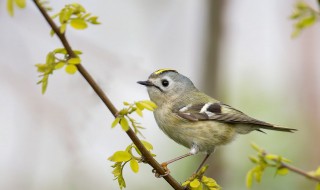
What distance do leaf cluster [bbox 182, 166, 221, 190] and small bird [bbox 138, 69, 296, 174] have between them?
0.99 m

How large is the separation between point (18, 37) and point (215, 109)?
4.45 ft

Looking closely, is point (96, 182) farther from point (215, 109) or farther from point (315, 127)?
point (315, 127)

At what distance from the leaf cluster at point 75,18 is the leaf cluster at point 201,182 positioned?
635mm

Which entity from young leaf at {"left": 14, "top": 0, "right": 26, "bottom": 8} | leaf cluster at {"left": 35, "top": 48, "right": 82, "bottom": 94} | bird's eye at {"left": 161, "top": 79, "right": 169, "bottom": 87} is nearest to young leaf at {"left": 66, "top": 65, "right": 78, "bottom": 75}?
leaf cluster at {"left": 35, "top": 48, "right": 82, "bottom": 94}

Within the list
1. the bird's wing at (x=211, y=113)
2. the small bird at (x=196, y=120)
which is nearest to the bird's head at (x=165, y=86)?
the small bird at (x=196, y=120)

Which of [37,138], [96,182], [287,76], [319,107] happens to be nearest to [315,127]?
[319,107]

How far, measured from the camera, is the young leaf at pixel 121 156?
1584 millimetres

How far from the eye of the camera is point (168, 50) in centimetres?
A: 484

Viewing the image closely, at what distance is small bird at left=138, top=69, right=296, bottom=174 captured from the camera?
2896mm

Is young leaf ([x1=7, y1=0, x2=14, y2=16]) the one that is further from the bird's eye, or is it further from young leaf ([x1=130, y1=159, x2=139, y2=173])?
the bird's eye

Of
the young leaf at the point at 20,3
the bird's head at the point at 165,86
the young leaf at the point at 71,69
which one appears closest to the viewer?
the young leaf at the point at 20,3

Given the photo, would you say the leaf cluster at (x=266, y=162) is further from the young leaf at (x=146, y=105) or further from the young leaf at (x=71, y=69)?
the young leaf at (x=71, y=69)

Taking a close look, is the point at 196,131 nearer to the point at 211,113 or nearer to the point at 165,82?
the point at 211,113

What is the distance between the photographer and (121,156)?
5.24 feet
